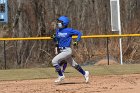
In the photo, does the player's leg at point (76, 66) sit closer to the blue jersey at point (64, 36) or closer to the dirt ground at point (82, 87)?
the dirt ground at point (82, 87)

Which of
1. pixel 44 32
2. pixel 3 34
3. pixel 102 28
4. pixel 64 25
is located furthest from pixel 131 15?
pixel 64 25

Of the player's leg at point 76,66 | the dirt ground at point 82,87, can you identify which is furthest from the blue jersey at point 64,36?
the dirt ground at point 82,87

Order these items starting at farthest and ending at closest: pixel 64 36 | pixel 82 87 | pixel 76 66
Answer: pixel 76 66 < pixel 64 36 < pixel 82 87

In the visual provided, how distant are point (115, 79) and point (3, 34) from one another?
12.8 m

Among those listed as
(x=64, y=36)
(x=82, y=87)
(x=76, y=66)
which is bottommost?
(x=82, y=87)

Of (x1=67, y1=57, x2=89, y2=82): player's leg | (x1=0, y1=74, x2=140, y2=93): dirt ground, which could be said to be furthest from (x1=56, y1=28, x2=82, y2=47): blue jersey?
(x1=0, y1=74, x2=140, y2=93): dirt ground

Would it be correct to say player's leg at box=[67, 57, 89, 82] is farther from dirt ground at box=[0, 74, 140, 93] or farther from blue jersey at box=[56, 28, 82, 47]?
blue jersey at box=[56, 28, 82, 47]

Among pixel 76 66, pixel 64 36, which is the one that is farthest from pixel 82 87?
pixel 64 36

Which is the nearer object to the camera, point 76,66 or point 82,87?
point 82,87

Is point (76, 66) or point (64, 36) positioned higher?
point (64, 36)

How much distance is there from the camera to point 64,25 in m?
12.4

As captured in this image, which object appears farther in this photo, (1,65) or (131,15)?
(131,15)

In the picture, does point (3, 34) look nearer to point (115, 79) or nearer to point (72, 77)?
point (72, 77)

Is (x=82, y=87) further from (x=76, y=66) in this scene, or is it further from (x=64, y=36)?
(x=64, y=36)
